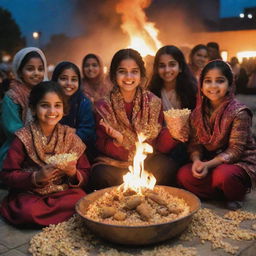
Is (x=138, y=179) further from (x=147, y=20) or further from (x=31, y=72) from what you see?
(x=147, y=20)

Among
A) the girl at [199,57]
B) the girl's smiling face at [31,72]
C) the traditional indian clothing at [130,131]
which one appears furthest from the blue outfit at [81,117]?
the girl at [199,57]

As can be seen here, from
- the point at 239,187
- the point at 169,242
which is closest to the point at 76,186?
the point at 169,242

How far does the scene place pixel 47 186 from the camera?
12.3 feet

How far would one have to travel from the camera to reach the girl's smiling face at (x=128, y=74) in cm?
431

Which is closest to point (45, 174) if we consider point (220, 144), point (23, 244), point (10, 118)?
point (23, 244)

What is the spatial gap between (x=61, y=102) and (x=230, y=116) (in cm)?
A: 186

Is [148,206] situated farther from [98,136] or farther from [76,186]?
[98,136]

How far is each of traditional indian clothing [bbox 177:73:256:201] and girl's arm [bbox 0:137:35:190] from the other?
1823 mm

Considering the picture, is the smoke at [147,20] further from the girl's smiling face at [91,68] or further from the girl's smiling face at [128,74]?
the girl's smiling face at [128,74]

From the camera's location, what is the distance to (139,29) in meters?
17.7

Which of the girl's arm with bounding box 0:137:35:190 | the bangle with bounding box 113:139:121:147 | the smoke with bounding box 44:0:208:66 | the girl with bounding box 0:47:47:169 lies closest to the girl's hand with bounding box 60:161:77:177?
the girl's arm with bounding box 0:137:35:190

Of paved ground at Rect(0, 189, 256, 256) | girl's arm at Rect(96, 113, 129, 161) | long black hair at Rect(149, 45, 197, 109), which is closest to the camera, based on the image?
paved ground at Rect(0, 189, 256, 256)

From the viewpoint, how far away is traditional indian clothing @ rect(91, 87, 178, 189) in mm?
4430

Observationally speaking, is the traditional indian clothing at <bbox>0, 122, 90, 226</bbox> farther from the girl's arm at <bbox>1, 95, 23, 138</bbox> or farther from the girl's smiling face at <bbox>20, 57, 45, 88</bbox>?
the girl's smiling face at <bbox>20, 57, 45, 88</bbox>
